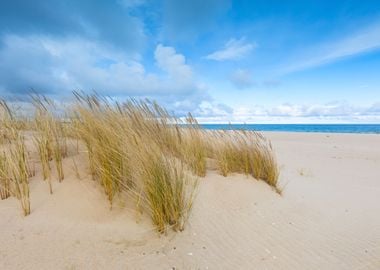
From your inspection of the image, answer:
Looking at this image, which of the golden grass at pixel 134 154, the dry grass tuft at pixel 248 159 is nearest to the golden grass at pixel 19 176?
the golden grass at pixel 134 154

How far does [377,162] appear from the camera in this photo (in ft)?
25.1

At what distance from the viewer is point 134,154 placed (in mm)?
2660

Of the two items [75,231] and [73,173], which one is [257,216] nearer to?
[75,231]

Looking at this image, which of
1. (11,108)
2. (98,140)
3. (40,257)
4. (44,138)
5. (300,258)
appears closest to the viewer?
Result: (40,257)

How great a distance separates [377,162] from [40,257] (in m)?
8.88

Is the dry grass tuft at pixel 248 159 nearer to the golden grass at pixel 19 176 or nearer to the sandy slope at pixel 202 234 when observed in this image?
the sandy slope at pixel 202 234

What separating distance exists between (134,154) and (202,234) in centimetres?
110

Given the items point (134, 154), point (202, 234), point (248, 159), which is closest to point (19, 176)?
point (134, 154)

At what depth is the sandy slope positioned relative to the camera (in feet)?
7.14

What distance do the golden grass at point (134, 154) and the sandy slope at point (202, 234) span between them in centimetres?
15

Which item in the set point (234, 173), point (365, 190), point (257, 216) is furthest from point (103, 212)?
point (365, 190)

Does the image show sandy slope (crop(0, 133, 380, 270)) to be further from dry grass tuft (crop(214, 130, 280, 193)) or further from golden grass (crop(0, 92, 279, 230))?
dry grass tuft (crop(214, 130, 280, 193))

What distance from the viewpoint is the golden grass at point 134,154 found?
8.45 feet

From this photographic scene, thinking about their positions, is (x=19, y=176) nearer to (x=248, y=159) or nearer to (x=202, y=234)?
(x=202, y=234)
